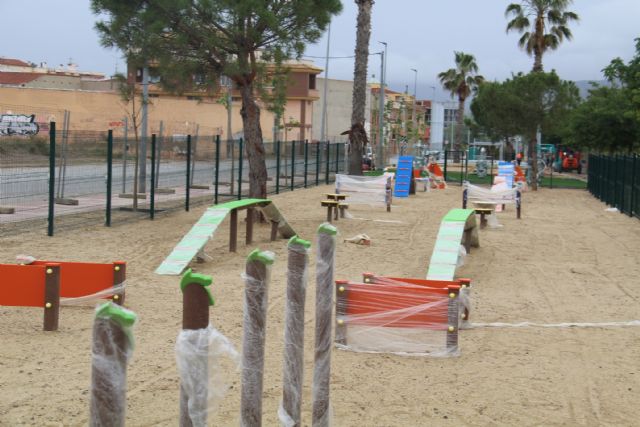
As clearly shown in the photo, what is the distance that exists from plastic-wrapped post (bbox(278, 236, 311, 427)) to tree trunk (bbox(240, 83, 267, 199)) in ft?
43.0

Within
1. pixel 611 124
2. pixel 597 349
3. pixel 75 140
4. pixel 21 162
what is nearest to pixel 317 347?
pixel 597 349

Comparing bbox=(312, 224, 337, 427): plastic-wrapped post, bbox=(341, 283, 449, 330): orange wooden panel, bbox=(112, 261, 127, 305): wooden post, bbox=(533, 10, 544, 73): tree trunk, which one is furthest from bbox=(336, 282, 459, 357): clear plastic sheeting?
bbox=(533, 10, 544, 73): tree trunk

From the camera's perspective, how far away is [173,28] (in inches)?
691

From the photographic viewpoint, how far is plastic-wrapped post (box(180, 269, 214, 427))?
4.10 m

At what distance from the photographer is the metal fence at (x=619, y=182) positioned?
23.2 m

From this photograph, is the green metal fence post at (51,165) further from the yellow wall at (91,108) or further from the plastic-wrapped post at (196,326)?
the yellow wall at (91,108)

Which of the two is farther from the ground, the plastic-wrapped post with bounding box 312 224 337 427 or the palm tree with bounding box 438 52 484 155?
the palm tree with bounding box 438 52 484 155

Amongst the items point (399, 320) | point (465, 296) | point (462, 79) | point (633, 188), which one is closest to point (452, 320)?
point (399, 320)

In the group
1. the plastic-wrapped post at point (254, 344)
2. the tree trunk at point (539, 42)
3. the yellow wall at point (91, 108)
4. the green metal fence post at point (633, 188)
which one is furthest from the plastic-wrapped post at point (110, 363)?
the tree trunk at point (539, 42)

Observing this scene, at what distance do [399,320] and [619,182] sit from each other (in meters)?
19.8

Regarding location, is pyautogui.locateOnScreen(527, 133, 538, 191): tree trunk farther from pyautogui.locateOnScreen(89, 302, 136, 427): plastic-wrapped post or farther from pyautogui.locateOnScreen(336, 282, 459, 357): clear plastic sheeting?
pyautogui.locateOnScreen(89, 302, 136, 427): plastic-wrapped post

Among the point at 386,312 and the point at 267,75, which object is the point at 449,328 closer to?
the point at 386,312

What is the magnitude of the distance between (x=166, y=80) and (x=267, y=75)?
2.18 meters

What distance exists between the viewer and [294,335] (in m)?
5.41
